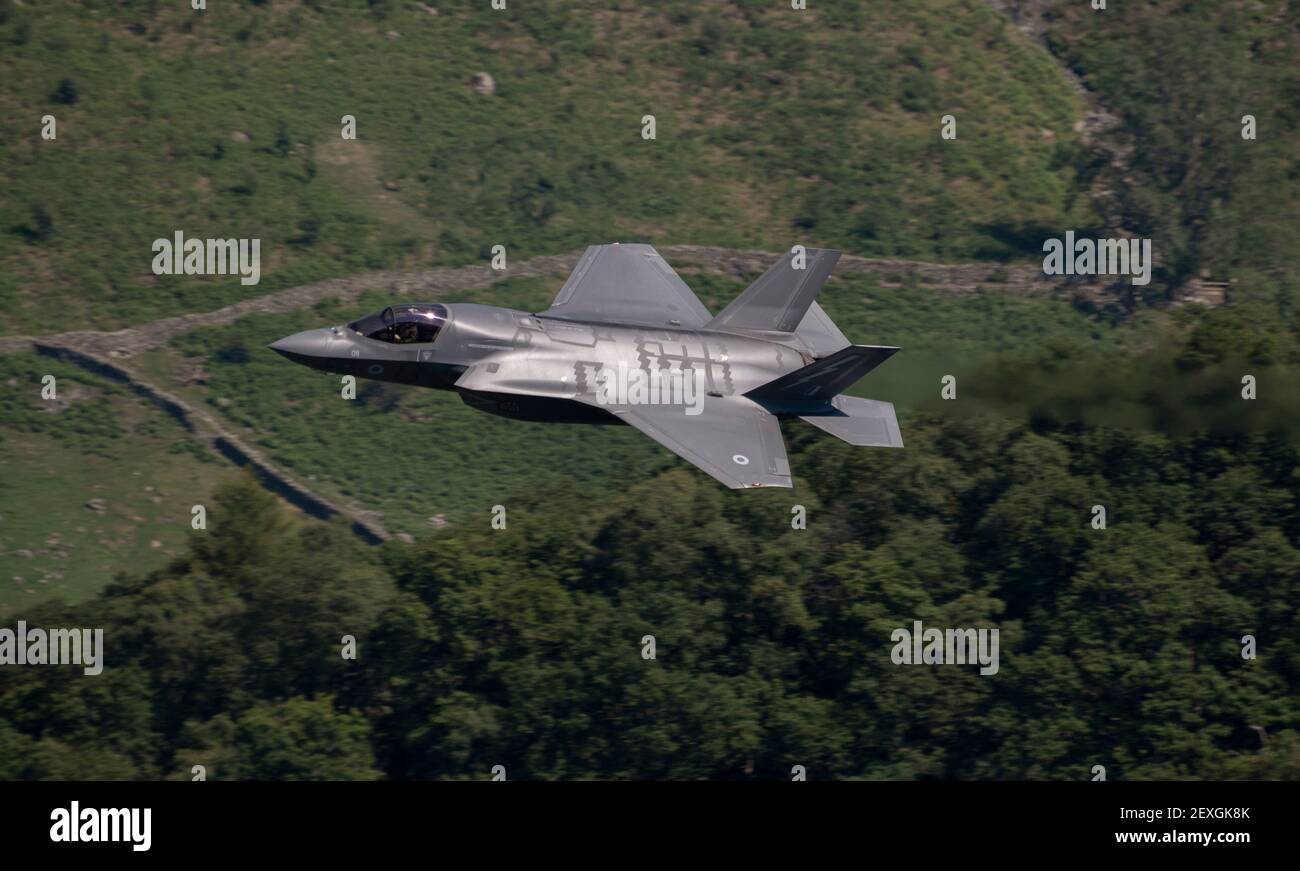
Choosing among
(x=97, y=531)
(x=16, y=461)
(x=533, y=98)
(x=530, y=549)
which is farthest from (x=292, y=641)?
→ (x=533, y=98)

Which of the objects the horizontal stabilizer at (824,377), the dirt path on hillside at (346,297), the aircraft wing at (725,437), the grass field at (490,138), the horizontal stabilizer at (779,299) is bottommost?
the aircraft wing at (725,437)

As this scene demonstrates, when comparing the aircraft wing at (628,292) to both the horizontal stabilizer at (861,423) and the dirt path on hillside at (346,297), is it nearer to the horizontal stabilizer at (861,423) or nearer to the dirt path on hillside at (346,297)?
the horizontal stabilizer at (861,423)

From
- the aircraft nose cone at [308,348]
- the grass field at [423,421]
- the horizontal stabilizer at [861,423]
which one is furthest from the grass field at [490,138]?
the horizontal stabilizer at [861,423]

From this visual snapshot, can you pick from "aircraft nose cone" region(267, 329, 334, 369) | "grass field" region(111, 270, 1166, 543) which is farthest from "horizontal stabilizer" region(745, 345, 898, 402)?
"grass field" region(111, 270, 1166, 543)

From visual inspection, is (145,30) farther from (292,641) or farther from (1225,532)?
(1225,532)

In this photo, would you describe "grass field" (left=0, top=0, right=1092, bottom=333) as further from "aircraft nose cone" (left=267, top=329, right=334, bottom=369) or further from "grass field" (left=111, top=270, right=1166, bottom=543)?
"aircraft nose cone" (left=267, top=329, right=334, bottom=369)
